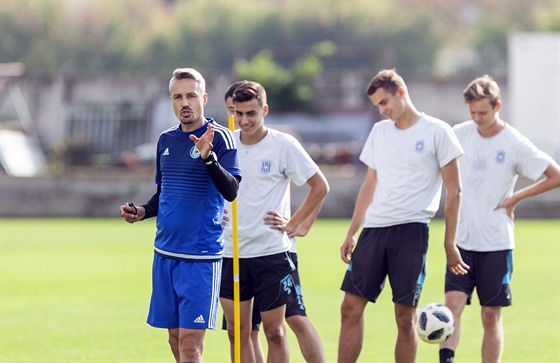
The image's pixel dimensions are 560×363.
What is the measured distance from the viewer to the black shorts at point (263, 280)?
8805mm

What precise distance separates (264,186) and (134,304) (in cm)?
724

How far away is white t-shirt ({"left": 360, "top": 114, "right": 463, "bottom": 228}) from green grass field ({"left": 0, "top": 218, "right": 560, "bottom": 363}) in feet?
7.33

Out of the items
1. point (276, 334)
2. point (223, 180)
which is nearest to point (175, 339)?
point (276, 334)

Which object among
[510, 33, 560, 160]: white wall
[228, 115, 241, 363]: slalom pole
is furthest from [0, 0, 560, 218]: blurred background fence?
[228, 115, 241, 363]: slalom pole

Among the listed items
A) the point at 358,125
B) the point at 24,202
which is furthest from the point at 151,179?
the point at 358,125

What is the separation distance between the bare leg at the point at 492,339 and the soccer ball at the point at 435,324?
0.49 metres

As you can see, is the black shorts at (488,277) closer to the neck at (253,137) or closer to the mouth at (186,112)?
the neck at (253,137)

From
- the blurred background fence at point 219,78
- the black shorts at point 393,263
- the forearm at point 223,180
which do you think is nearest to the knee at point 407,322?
the black shorts at point 393,263

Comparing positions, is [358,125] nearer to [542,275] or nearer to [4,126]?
[4,126]

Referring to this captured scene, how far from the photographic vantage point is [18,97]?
207 feet

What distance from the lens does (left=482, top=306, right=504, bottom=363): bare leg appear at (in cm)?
960

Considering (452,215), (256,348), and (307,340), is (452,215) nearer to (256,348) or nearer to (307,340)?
(307,340)

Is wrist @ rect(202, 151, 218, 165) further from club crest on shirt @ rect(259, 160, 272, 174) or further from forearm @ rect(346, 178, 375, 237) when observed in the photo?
forearm @ rect(346, 178, 375, 237)

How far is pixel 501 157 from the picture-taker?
9.70m
